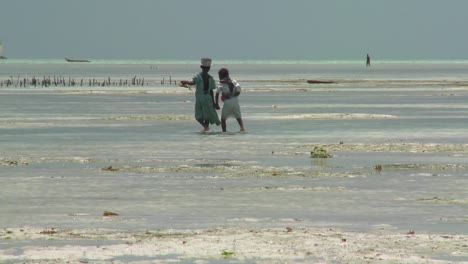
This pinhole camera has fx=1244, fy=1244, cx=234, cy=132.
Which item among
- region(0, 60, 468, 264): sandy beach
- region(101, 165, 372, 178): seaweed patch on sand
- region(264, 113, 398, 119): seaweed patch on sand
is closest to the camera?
region(0, 60, 468, 264): sandy beach

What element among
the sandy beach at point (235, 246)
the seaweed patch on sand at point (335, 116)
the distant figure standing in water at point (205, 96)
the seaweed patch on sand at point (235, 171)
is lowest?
the seaweed patch on sand at point (335, 116)

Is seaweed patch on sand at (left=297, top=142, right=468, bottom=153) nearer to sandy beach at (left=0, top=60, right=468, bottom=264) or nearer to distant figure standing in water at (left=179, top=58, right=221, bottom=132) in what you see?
sandy beach at (left=0, top=60, right=468, bottom=264)

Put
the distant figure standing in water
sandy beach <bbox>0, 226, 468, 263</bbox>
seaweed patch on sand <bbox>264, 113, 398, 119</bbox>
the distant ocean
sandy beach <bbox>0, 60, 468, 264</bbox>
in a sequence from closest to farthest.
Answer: sandy beach <bbox>0, 226, 468, 263</bbox> → sandy beach <bbox>0, 60, 468, 264</bbox> → the distant ocean → the distant figure standing in water → seaweed patch on sand <bbox>264, 113, 398, 119</bbox>

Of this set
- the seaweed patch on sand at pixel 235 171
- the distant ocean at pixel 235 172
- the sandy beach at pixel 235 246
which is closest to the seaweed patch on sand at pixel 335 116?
the distant ocean at pixel 235 172

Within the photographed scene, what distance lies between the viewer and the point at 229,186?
18594 mm

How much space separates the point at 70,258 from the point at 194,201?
497 cm

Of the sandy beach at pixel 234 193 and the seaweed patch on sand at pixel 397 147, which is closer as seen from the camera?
the sandy beach at pixel 234 193

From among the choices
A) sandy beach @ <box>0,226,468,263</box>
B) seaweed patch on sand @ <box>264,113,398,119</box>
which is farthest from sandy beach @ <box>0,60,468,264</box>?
seaweed patch on sand @ <box>264,113,398,119</box>

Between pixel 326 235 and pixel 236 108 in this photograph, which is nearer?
pixel 326 235

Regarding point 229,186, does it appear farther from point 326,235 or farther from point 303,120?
point 303,120

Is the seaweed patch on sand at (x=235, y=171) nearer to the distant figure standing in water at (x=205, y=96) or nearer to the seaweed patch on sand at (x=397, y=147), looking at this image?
the seaweed patch on sand at (x=397, y=147)

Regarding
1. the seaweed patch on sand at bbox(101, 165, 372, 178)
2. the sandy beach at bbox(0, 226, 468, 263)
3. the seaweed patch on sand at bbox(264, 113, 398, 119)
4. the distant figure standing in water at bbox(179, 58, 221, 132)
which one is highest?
the distant figure standing in water at bbox(179, 58, 221, 132)

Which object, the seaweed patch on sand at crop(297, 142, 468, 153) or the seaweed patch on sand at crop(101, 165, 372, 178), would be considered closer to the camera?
the seaweed patch on sand at crop(101, 165, 372, 178)

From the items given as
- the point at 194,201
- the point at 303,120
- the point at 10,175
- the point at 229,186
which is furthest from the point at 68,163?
the point at 303,120
